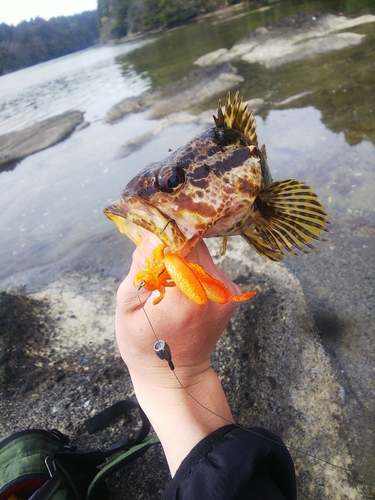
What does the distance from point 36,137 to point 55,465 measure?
13765 mm

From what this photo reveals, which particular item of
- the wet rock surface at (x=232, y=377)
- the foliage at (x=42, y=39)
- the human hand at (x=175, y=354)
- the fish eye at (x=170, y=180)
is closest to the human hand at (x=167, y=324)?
the human hand at (x=175, y=354)

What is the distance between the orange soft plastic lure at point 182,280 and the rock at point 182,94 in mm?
11075

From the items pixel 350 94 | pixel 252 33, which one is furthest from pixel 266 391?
pixel 252 33

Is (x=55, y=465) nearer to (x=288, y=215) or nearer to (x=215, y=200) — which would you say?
(x=215, y=200)

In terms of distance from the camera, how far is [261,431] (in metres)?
1.70

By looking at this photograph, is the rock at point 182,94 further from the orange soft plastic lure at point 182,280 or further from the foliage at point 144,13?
the foliage at point 144,13

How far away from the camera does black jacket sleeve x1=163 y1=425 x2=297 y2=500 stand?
4.52 ft

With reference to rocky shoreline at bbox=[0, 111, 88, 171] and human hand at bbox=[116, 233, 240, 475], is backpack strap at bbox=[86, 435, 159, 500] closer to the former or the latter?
human hand at bbox=[116, 233, 240, 475]

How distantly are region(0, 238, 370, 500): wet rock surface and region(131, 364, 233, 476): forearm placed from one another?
0.40 meters

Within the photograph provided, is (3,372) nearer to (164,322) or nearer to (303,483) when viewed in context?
(164,322)

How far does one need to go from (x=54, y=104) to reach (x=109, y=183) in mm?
14700

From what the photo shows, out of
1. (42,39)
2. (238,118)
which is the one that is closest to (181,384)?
(238,118)

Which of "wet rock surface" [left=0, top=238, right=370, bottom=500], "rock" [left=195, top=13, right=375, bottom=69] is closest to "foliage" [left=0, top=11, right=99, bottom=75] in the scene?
"rock" [left=195, top=13, right=375, bottom=69]

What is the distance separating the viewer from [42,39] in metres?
80.6
